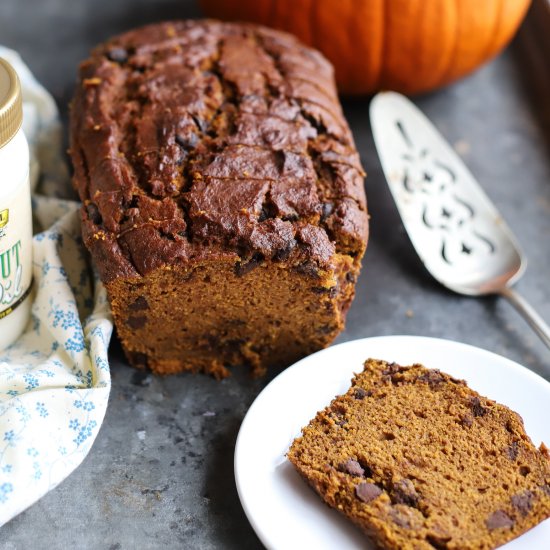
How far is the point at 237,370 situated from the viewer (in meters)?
2.56

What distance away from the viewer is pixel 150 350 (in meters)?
2.48

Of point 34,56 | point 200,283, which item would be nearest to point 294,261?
point 200,283

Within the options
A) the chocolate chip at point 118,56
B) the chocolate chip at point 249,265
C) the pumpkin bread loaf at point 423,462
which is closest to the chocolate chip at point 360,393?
the pumpkin bread loaf at point 423,462

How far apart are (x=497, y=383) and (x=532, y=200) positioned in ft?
3.66

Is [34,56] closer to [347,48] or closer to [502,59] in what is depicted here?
[347,48]

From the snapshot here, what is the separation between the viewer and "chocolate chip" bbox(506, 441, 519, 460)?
2.08m

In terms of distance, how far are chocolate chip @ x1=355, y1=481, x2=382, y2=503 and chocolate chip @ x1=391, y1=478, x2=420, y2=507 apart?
0.04m

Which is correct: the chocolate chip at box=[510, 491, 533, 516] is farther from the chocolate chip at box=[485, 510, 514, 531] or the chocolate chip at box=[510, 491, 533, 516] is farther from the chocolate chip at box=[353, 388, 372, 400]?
the chocolate chip at box=[353, 388, 372, 400]

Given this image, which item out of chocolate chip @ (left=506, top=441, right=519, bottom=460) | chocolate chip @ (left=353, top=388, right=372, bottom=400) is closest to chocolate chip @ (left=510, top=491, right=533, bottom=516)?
chocolate chip @ (left=506, top=441, right=519, bottom=460)

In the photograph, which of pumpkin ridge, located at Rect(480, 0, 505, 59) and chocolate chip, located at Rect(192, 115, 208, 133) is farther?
pumpkin ridge, located at Rect(480, 0, 505, 59)

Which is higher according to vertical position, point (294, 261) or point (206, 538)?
point (294, 261)

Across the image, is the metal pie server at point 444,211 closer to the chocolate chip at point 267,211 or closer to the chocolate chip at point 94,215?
the chocolate chip at point 267,211

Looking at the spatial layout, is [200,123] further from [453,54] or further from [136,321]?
[453,54]

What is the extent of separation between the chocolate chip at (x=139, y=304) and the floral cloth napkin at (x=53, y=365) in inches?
5.1
